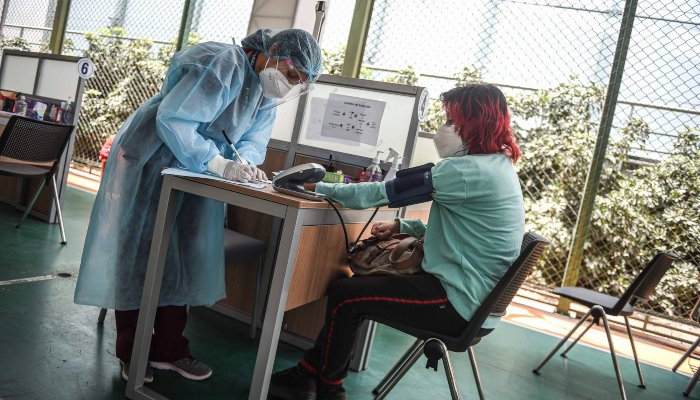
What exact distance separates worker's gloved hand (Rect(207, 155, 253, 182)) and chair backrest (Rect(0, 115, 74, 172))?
2.07 m

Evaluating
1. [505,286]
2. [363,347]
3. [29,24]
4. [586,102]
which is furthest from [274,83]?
[29,24]

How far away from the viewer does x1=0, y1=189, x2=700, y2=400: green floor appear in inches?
69.3

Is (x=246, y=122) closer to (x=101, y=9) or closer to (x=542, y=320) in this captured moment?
(x=542, y=320)

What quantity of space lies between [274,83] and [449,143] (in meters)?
0.66

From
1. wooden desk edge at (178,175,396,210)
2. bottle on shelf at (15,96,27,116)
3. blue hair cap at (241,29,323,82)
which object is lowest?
wooden desk edge at (178,175,396,210)

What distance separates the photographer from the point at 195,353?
2176mm

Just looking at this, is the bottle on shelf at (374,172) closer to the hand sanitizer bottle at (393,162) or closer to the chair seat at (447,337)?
the hand sanitizer bottle at (393,162)

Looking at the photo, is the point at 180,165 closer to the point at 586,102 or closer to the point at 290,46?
the point at 290,46

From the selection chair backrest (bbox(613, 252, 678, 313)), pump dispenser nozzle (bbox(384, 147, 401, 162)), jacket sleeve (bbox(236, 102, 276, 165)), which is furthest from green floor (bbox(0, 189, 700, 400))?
pump dispenser nozzle (bbox(384, 147, 401, 162))

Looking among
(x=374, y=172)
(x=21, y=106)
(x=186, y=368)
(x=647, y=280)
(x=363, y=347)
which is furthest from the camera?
(x=21, y=106)

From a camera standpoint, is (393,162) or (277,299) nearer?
(277,299)

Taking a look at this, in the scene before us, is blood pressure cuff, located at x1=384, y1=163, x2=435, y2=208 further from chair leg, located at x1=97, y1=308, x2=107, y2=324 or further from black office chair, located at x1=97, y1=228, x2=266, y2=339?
chair leg, located at x1=97, y1=308, x2=107, y2=324

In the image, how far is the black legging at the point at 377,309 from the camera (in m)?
1.58

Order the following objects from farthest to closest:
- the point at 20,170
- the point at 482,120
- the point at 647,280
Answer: the point at 20,170 < the point at 647,280 < the point at 482,120
